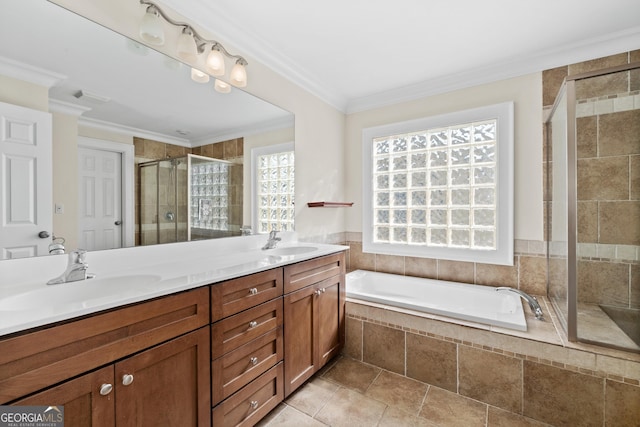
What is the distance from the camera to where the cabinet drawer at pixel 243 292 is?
4.07 feet

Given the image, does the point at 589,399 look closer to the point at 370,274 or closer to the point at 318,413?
the point at 318,413

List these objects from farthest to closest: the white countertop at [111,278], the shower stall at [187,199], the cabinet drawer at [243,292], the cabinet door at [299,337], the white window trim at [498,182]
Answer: the white window trim at [498,182] < the cabinet door at [299,337] < the shower stall at [187,199] < the cabinet drawer at [243,292] < the white countertop at [111,278]

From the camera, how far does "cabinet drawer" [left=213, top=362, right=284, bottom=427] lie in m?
1.28

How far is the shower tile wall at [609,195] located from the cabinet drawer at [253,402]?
6.31 ft

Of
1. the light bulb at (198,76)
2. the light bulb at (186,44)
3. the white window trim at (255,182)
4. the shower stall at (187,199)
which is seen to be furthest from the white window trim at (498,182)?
the light bulb at (186,44)

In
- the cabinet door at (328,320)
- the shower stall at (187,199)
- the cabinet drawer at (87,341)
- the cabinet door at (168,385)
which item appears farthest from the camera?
the cabinet door at (328,320)

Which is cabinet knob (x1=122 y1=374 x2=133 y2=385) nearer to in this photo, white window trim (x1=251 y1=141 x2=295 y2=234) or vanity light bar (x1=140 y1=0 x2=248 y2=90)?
white window trim (x1=251 y1=141 x2=295 y2=234)

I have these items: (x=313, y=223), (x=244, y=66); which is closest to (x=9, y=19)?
(x=244, y=66)

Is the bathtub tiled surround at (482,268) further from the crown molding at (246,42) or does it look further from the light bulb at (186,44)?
the light bulb at (186,44)

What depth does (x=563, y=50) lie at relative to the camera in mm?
2090

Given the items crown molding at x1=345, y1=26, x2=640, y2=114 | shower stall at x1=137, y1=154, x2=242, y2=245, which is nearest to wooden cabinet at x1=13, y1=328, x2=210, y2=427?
shower stall at x1=137, y1=154, x2=242, y2=245

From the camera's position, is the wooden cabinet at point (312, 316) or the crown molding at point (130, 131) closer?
the crown molding at point (130, 131)

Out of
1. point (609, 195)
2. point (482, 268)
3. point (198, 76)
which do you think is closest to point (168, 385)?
point (198, 76)

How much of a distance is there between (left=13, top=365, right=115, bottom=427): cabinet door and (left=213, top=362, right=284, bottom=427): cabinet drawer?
468mm
